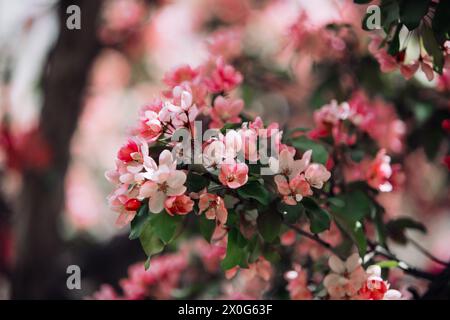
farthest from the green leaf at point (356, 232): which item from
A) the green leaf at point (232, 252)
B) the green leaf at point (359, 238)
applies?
the green leaf at point (232, 252)

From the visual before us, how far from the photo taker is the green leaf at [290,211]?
935 mm

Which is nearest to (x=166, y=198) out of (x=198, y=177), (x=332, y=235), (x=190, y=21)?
(x=198, y=177)

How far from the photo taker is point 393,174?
1253mm

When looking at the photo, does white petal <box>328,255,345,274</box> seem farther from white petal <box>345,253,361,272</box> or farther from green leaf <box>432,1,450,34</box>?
green leaf <box>432,1,450,34</box>

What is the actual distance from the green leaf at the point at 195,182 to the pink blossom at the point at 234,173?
4 cm

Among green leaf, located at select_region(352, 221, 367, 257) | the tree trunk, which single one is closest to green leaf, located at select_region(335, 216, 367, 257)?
green leaf, located at select_region(352, 221, 367, 257)

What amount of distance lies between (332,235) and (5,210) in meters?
1.85

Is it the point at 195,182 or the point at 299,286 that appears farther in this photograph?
the point at 299,286

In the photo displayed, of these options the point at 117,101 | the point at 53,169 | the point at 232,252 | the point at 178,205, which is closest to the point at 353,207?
the point at 232,252

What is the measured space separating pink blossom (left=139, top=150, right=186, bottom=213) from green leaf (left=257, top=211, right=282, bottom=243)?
16cm

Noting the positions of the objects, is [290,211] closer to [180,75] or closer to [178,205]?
[178,205]

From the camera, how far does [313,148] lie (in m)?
1.10

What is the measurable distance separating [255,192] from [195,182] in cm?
9

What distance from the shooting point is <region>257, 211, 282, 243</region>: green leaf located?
0.94m
